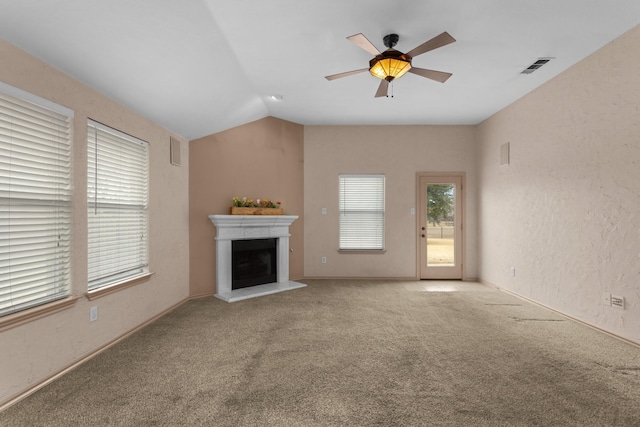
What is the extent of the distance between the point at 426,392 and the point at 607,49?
12.3 ft

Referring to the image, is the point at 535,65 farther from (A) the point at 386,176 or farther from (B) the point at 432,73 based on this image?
(A) the point at 386,176

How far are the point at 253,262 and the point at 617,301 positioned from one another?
4616 millimetres

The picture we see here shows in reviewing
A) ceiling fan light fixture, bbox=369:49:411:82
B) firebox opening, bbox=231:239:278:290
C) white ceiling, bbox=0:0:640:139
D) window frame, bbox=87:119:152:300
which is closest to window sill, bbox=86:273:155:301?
window frame, bbox=87:119:152:300

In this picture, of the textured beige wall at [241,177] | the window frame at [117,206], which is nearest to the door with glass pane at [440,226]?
the textured beige wall at [241,177]

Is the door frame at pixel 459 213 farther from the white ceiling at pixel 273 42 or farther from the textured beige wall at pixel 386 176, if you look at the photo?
the white ceiling at pixel 273 42

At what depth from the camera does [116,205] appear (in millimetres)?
3197

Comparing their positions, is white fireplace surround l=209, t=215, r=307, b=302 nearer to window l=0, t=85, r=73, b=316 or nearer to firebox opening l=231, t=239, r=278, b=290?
firebox opening l=231, t=239, r=278, b=290

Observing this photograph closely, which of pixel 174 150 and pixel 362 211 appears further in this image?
pixel 362 211

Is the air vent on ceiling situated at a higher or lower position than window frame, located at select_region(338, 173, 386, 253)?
higher

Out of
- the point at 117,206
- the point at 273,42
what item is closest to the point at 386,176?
the point at 273,42

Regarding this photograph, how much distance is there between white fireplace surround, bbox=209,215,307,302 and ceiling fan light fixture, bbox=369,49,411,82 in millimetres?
3022

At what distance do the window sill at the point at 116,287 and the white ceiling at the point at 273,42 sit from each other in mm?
1836

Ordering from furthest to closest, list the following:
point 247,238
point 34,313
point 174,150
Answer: point 247,238 → point 174,150 → point 34,313

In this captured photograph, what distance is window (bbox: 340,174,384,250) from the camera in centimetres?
614
